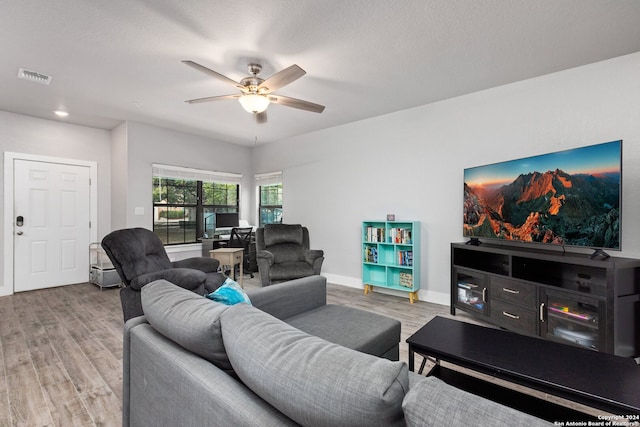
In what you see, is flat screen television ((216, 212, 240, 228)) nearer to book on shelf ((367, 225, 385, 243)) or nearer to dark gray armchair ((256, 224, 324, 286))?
dark gray armchair ((256, 224, 324, 286))

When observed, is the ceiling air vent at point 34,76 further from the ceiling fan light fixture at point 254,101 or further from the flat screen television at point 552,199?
the flat screen television at point 552,199

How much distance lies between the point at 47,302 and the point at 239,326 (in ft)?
14.6

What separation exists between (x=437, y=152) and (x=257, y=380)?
12.3ft

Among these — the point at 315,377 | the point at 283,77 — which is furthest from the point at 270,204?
the point at 315,377

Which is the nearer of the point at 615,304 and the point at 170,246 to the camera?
A: the point at 615,304

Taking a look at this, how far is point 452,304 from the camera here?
11.3ft

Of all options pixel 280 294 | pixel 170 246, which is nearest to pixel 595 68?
pixel 280 294

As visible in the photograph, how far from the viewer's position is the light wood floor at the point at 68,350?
1788mm

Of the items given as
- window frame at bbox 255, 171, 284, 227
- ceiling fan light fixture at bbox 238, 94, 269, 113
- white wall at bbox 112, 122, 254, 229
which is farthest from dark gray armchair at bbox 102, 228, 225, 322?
window frame at bbox 255, 171, 284, 227

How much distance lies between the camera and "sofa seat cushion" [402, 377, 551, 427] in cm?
54

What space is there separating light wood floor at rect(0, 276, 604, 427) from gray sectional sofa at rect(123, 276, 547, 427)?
0.82 metres

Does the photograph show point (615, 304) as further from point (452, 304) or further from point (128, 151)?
point (128, 151)

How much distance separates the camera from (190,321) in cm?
107

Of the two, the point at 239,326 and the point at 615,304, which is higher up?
the point at 239,326
